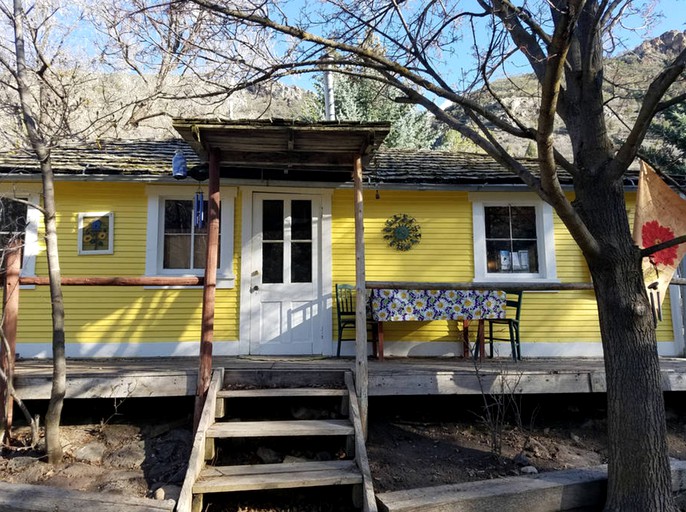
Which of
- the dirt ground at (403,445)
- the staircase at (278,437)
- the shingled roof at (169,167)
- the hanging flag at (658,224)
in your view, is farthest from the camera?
the shingled roof at (169,167)

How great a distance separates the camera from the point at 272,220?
21.6 ft

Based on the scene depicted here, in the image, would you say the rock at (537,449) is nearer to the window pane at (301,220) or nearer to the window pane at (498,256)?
the window pane at (498,256)

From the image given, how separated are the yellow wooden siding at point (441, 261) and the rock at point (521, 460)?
8.60ft

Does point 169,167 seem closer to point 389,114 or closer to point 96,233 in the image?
point 96,233

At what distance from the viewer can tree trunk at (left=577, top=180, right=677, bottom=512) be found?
3326mm

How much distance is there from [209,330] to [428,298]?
123 inches

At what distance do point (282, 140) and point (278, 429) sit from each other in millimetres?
2744

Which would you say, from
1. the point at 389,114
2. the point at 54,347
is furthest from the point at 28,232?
the point at 389,114

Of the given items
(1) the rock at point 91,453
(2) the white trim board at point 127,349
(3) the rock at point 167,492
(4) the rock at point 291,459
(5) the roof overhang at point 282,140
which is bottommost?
(3) the rock at point 167,492

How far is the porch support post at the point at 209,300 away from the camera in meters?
4.16

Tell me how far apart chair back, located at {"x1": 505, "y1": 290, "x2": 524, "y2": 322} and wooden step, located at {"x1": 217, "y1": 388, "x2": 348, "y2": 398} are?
3.10m

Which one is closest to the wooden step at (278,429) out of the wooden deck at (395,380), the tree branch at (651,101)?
the wooden deck at (395,380)

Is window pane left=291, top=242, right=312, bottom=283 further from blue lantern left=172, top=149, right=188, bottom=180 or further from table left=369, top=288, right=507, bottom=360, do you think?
blue lantern left=172, top=149, right=188, bottom=180

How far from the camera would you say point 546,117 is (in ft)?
9.30
